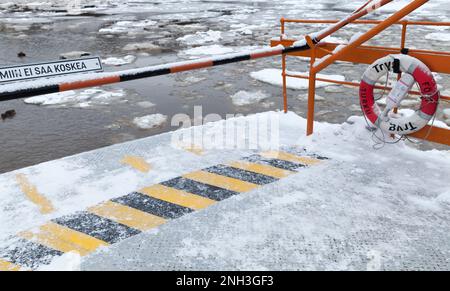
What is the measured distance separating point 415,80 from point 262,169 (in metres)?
1.65

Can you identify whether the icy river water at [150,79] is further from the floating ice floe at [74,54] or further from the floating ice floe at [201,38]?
the floating ice floe at [74,54]

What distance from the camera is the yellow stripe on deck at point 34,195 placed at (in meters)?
3.29

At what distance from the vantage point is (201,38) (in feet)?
46.2

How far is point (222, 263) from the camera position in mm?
2537

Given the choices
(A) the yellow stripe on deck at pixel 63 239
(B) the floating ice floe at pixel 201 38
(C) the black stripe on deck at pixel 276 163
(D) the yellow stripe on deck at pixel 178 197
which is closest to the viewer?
(A) the yellow stripe on deck at pixel 63 239

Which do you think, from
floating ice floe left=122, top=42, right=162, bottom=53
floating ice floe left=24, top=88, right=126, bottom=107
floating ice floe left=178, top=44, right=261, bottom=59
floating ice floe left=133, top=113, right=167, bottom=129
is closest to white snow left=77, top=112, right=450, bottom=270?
floating ice floe left=133, top=113, right=167, bottom=129

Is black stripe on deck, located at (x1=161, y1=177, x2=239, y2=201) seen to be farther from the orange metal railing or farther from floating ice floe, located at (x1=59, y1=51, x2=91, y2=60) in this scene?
floating ice floe, located at (x1=59, y1=51, x2=91, y2=60)

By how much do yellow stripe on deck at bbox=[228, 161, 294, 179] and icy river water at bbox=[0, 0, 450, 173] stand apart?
2.56 metres

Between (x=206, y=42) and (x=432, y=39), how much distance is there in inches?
279

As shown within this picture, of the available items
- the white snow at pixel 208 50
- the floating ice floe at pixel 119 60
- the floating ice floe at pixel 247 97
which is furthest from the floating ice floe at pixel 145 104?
the white snow at pixel 208 50

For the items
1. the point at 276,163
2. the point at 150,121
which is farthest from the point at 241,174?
the point at 150,121

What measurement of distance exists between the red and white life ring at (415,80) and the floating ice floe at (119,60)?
25.8 feet
